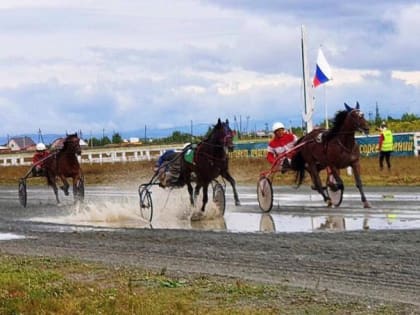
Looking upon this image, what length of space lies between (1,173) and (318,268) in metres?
39.6

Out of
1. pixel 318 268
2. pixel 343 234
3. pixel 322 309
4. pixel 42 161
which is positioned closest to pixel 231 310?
pixel 322 309

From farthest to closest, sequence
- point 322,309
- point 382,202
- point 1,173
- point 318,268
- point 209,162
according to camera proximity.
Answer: point 1,173 < point 382,202 < point 209,162 < point 318,268 < point 322,309

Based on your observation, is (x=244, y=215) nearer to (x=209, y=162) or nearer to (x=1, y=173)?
(x=209, y=162)

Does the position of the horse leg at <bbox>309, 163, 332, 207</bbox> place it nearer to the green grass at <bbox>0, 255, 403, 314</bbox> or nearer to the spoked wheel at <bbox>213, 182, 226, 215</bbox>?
the spoked wheel at <bbox>213, 182, 226, 215</bbox>

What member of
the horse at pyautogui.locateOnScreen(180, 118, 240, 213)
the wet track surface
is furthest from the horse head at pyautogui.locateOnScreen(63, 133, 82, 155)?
the horse at pyautogui.locateOnScreen(180, 118, 240, 213)

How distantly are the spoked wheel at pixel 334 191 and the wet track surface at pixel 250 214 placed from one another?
24 cm

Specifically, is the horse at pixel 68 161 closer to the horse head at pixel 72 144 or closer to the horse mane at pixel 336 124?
the horse head at pixel 72 144

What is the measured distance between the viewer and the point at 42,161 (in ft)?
83.8

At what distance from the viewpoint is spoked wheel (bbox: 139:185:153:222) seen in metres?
18.8

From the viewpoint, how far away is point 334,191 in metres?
19.2

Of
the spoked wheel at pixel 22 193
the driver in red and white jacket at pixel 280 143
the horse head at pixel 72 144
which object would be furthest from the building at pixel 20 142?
the driver in red and white jacket at pixel 280 143

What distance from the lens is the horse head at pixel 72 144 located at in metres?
24.8

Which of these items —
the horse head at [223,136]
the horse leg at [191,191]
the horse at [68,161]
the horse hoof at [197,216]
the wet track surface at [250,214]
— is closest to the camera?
the wet track surface at [250,214]

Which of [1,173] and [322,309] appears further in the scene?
[1,173]
